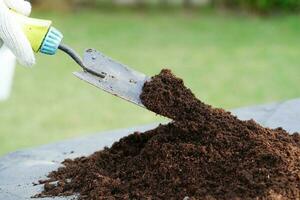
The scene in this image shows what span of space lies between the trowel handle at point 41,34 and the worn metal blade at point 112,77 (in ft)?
0.31

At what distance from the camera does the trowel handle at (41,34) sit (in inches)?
78.0

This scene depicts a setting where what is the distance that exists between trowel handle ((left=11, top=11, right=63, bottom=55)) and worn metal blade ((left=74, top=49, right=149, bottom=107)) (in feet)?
0.31

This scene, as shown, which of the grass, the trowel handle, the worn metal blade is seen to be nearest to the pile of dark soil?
the worn metal blade

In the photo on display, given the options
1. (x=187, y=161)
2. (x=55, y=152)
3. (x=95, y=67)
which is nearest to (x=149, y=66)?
(x=55, y=152)

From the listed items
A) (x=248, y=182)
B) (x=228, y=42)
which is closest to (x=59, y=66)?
(x=228, y=42)

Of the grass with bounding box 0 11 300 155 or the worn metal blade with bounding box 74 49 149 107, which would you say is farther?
the grass with bounding box 0 11 300 155

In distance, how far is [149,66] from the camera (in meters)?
5.95

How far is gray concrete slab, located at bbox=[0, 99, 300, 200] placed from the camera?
192cm

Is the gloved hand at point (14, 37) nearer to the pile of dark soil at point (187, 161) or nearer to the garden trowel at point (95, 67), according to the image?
the garden trowel at point (95, 67)

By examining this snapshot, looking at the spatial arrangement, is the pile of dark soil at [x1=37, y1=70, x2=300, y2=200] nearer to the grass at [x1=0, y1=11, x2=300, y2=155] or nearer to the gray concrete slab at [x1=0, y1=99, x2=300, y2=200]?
the gray concrete slab at [x1=0, y1=99, x2=300, y2=200]

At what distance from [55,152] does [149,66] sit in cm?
375

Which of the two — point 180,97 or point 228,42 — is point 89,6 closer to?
point 228,42

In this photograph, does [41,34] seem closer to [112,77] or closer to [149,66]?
[112,77]

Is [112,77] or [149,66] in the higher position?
[149,66]
